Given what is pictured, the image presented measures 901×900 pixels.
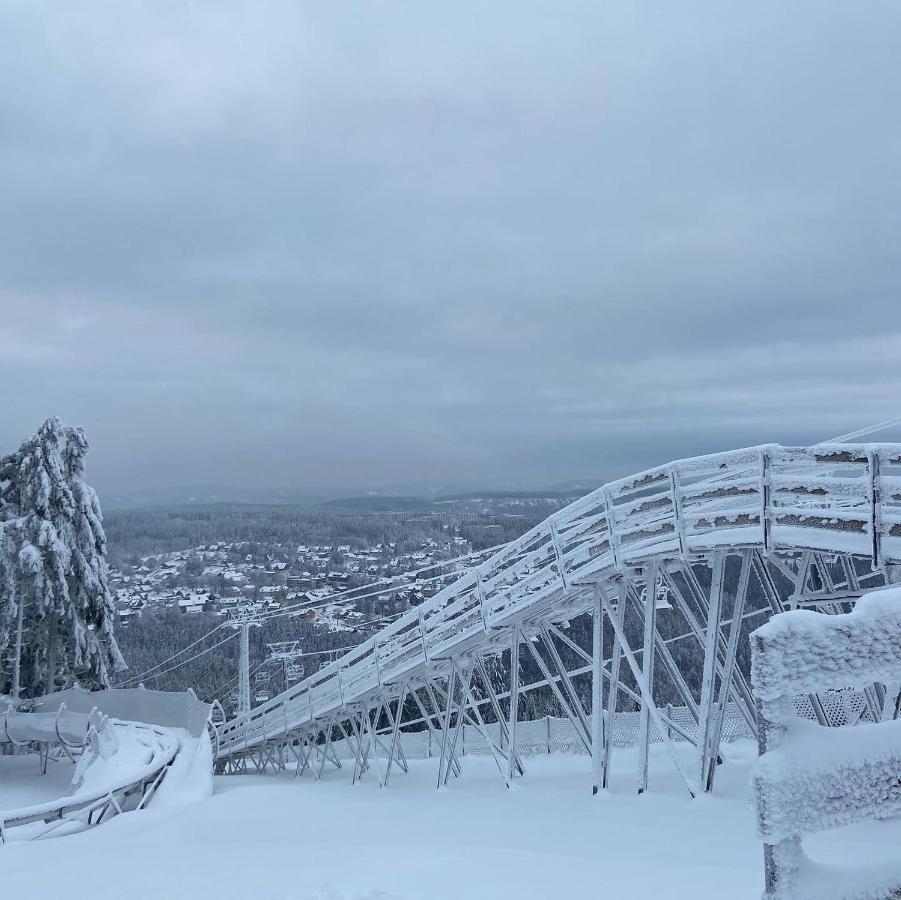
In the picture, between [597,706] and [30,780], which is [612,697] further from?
[30,780]

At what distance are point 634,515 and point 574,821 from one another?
4.18m

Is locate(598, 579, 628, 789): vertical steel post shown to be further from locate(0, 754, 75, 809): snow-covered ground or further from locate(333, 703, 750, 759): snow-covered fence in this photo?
locate(0, 754, 75, 809): snow-covered ground

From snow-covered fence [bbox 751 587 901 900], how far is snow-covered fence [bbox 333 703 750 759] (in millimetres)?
13073

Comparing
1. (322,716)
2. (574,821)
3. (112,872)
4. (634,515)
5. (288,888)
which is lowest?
(322,716)

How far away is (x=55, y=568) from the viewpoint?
22484 millimetres

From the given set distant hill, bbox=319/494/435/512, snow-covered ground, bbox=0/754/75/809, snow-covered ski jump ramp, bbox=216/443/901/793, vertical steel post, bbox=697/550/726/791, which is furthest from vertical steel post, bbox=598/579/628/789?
distant hill, bbox=319/494/435/512

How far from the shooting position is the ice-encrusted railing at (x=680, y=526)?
771cm

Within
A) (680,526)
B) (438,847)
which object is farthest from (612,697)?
(438,847)

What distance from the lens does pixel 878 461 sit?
741cm

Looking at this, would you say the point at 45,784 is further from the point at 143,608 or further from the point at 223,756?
the point at 143,608

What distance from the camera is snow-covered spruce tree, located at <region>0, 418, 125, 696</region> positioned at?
72.2 feet

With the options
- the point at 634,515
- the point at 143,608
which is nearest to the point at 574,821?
the point at 634,515

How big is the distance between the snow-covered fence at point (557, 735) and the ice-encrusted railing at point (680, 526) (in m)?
4.19

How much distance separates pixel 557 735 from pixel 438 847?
40.9 ft
